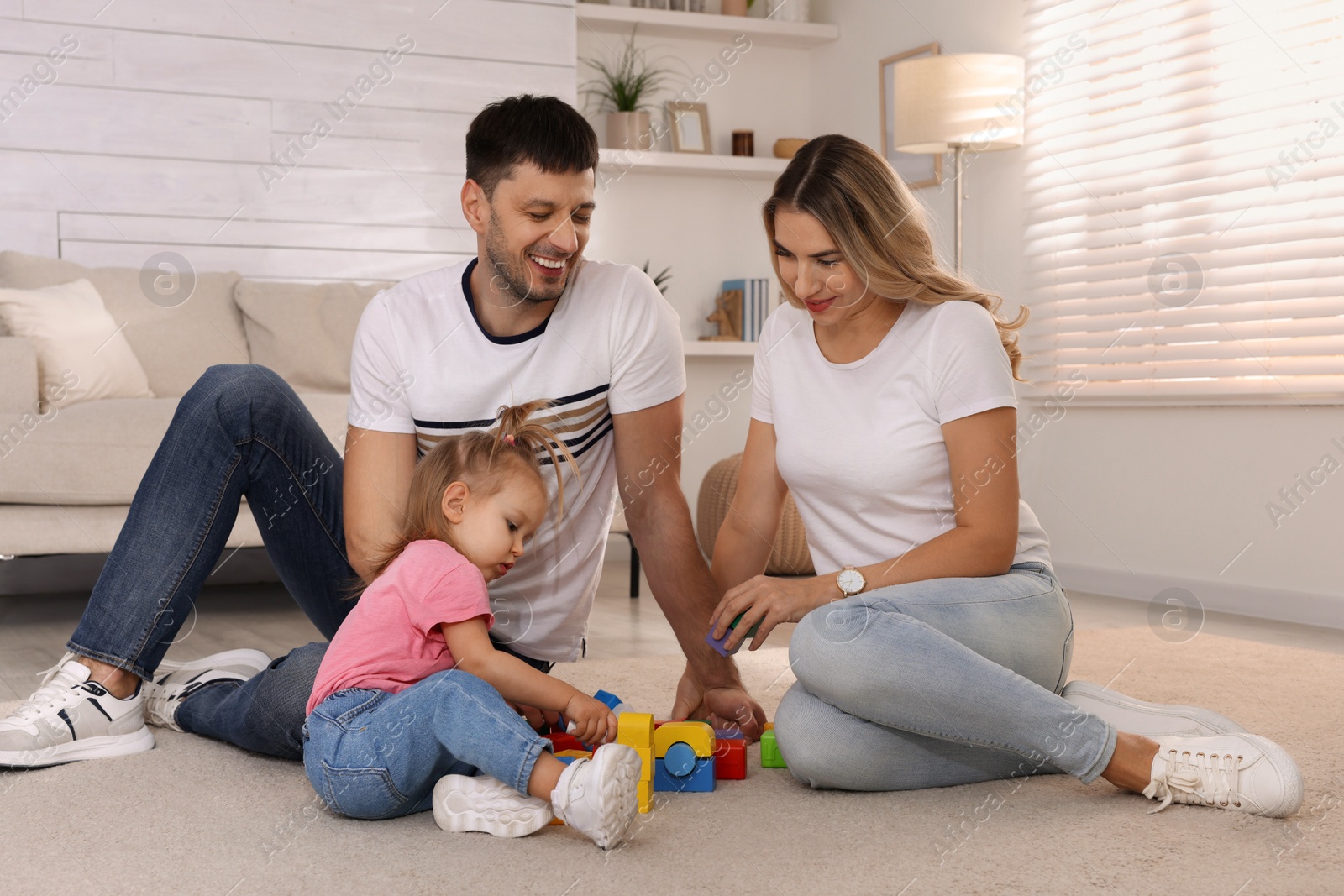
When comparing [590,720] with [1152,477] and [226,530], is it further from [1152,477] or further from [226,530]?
[1152,477]

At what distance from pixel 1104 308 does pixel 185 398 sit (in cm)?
266

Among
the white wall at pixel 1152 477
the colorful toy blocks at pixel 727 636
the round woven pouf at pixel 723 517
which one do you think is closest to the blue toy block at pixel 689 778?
the colorful toy blocks at pixel 727 636

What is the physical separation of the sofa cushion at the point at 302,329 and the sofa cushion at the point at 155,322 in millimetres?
82

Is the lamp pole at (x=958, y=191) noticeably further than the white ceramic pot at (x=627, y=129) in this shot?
No

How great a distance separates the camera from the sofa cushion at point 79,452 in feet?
8.41

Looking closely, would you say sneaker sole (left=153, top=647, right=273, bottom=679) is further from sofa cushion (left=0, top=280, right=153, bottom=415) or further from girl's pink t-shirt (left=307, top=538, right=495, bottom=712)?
sofa cushion (left=0, top=280, right=153, bottom=415)

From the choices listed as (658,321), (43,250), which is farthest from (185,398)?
(43,250)

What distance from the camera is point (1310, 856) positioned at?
1199 mm

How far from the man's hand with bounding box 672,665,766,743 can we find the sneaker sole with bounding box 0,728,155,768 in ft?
2.37

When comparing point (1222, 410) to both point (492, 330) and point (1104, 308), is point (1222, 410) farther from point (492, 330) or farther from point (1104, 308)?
point (492, 330)

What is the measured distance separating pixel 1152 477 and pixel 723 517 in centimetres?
119

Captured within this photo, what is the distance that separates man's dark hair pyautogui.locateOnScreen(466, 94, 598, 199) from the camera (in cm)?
153

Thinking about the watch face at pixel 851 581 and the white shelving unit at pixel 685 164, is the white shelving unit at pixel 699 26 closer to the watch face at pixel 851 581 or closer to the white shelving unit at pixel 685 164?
the white shelving unit at pixel 685 164

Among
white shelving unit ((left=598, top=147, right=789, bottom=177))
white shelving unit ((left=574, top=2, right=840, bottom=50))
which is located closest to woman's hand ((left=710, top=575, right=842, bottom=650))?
white shelving unit ((left=598, top=147, right=789, bottom=177))
